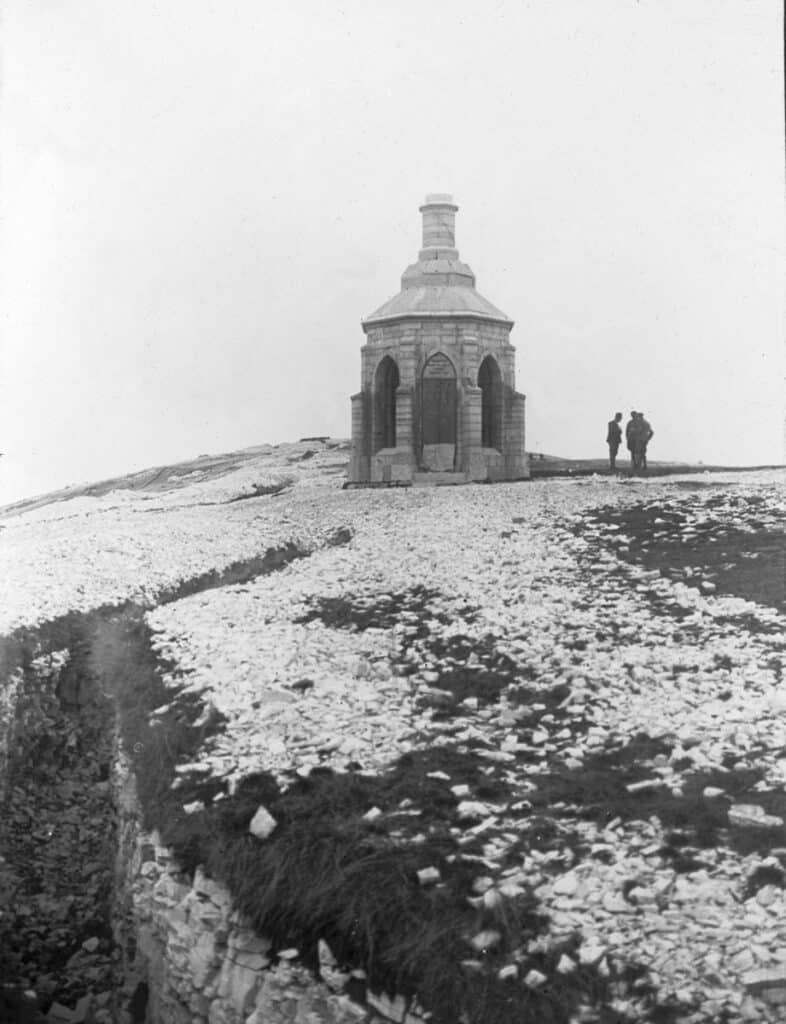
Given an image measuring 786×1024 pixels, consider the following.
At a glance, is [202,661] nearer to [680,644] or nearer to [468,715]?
[468,715]

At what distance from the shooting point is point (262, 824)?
13.3 metres

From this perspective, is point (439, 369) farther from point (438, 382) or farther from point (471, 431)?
point (471, 431)

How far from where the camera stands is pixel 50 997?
13.5 m

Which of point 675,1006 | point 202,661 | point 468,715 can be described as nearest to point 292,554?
point 202,661

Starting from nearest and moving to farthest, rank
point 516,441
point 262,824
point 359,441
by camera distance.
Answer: point 262,824
point 359,441
point 516,441

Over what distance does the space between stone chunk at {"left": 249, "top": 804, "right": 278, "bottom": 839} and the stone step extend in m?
24.2

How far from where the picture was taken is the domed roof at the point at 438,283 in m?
37.5

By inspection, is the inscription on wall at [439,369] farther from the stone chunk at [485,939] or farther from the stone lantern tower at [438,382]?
the stone chunk at [485,939]

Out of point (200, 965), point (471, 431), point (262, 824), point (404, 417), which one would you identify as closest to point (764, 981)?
point (200, 965)

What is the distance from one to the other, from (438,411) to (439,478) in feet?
7.14

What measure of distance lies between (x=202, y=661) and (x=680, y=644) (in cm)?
721

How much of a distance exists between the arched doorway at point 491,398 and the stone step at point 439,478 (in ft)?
5.88

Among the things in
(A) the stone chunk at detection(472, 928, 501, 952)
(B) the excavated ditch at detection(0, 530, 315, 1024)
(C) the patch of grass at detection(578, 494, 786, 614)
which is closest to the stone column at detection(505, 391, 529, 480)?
(C) the patch of grass at detection(578, 494, 786, 614)

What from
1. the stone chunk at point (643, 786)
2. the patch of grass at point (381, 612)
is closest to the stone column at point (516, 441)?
the patch of grass at point (381, 612)
